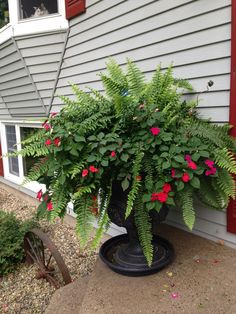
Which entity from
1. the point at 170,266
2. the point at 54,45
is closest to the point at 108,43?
the point at 54,45

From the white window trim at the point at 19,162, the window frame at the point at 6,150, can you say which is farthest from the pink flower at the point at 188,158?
the window frame at the point at 6,150

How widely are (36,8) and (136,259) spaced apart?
12.3ft

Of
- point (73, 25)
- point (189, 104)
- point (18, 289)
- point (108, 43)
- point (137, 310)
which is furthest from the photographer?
point (73, 25)

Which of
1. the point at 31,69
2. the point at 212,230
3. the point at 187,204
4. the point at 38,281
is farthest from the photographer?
the point at 31,69

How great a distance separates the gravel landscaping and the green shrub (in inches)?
3.9

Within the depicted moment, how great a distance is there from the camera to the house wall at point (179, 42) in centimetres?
236

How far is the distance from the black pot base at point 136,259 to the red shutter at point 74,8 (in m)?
2.71

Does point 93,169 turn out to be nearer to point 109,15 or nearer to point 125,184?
point 125,184

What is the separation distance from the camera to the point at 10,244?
3.43 m

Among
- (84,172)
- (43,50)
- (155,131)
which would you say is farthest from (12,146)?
(155,131)

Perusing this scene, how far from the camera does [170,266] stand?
2.21m

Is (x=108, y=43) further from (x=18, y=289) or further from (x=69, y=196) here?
(x=18, y=289)

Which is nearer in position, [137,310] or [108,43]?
[137,310]

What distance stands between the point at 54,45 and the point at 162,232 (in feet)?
9.06
